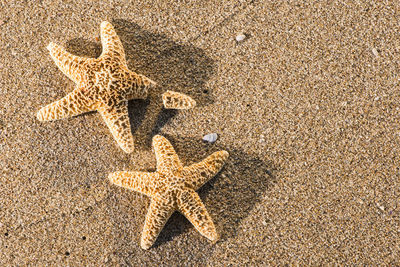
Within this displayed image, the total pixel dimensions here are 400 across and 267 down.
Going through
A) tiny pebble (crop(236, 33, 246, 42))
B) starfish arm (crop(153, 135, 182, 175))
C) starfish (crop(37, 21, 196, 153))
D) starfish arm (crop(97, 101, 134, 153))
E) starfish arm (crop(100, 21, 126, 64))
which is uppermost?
starfish arm (crop(100, 21, 126, 64))

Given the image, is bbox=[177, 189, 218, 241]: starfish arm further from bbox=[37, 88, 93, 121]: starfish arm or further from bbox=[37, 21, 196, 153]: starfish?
bbox=[37, 88, 93, 121]: starfish arm

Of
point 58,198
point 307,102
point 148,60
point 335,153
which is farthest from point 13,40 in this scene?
point 335,153

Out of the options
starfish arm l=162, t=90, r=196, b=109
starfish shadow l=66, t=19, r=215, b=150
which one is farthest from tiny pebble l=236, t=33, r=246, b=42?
starfish arm l=162, t=90, r=196, b=109

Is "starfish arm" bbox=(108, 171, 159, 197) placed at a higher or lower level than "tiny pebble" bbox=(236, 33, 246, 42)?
lower

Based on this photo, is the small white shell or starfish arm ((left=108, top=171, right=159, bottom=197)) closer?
starfish arm ((left=108, top=171, right=159, bottom=197))

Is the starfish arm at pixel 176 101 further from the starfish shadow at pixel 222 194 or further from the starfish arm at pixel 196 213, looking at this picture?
the starfish arm at pixel 196 213

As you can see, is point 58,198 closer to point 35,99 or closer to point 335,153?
point 35,99

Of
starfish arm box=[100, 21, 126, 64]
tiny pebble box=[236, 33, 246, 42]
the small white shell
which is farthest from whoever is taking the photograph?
tiny pebble box=[236, 33, 246, 42]

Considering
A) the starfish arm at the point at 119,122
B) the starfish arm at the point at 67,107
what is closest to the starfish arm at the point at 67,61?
the starfish arm at the point at 67,107
